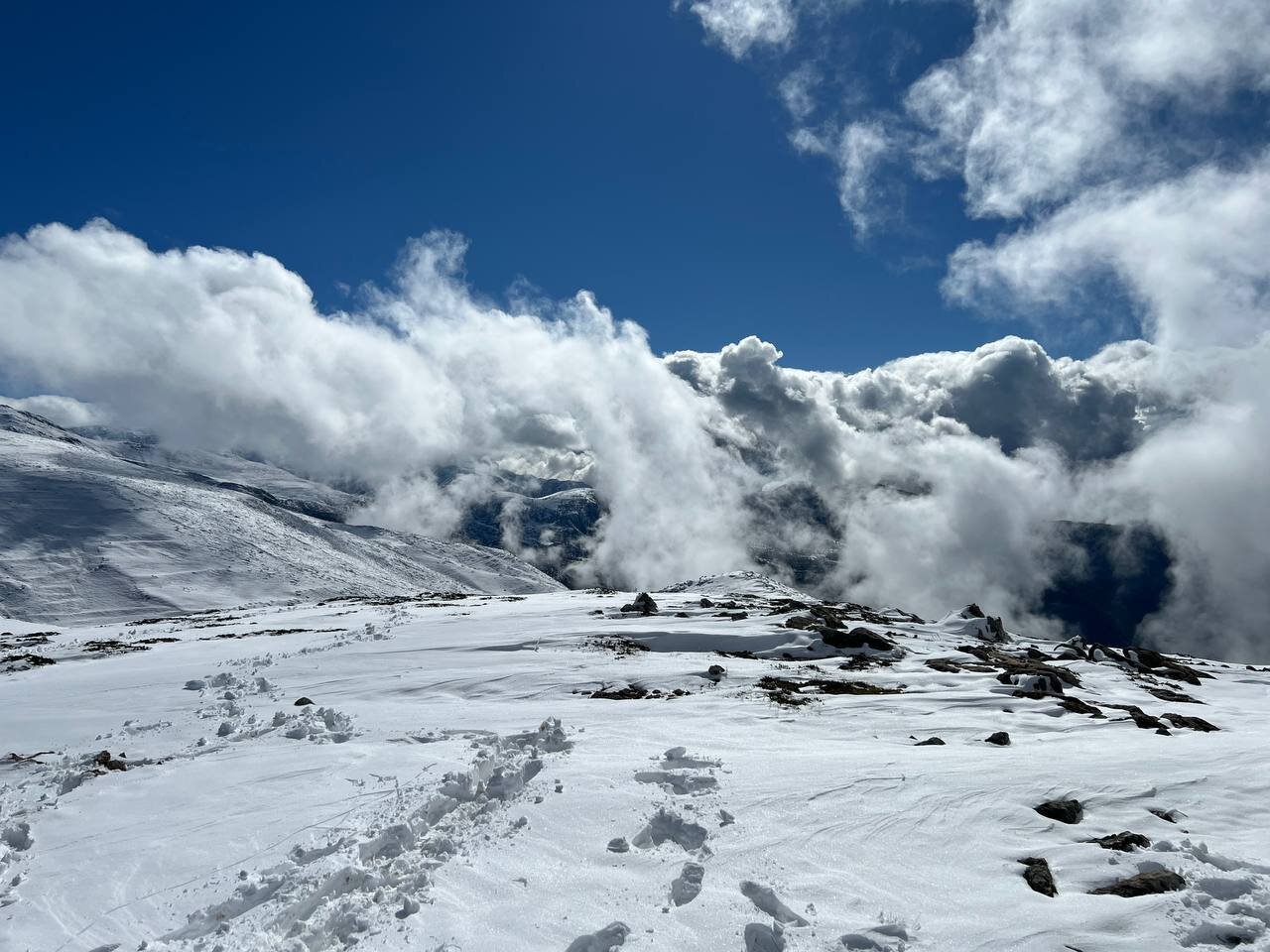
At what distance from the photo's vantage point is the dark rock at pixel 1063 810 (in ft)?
29.1

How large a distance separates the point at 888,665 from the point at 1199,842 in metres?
16.0

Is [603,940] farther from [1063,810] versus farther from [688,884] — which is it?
[1063,810]

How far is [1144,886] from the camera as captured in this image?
7129 mm

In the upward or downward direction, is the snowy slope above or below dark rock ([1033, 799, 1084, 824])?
above

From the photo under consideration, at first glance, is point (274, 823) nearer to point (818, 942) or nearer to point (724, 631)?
point (818, 942)

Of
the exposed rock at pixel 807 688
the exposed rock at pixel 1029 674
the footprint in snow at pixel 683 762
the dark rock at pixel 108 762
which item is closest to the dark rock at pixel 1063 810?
the footprint in snow at pixel 683 762

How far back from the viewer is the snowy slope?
104812 millimetres

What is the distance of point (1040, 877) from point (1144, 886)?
0.99 meters

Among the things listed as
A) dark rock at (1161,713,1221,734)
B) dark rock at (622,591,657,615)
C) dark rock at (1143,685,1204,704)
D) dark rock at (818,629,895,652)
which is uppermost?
dark rock at (622,591,657,615)

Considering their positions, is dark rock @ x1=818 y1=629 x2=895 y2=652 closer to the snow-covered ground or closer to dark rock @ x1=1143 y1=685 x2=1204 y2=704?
the snow-covered ground

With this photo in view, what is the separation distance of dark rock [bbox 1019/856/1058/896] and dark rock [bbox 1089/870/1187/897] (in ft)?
1.27

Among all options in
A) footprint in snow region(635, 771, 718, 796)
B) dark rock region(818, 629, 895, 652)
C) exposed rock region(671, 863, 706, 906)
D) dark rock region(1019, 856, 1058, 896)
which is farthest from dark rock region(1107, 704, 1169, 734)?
exposed rock region(671, 863, 706, 906)

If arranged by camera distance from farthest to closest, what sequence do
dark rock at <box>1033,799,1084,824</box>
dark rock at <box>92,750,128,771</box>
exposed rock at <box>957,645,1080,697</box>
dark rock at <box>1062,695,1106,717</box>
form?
exposed rock at <box>957,645,1080,697</box>, dark rock at <box>1062,695,1106,717</box>, dark rock at <box>92,750,128,771</box>, dark rock at <box>1033,799,1084,824</box>

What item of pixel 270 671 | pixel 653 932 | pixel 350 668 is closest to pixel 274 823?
pixel 653 932
